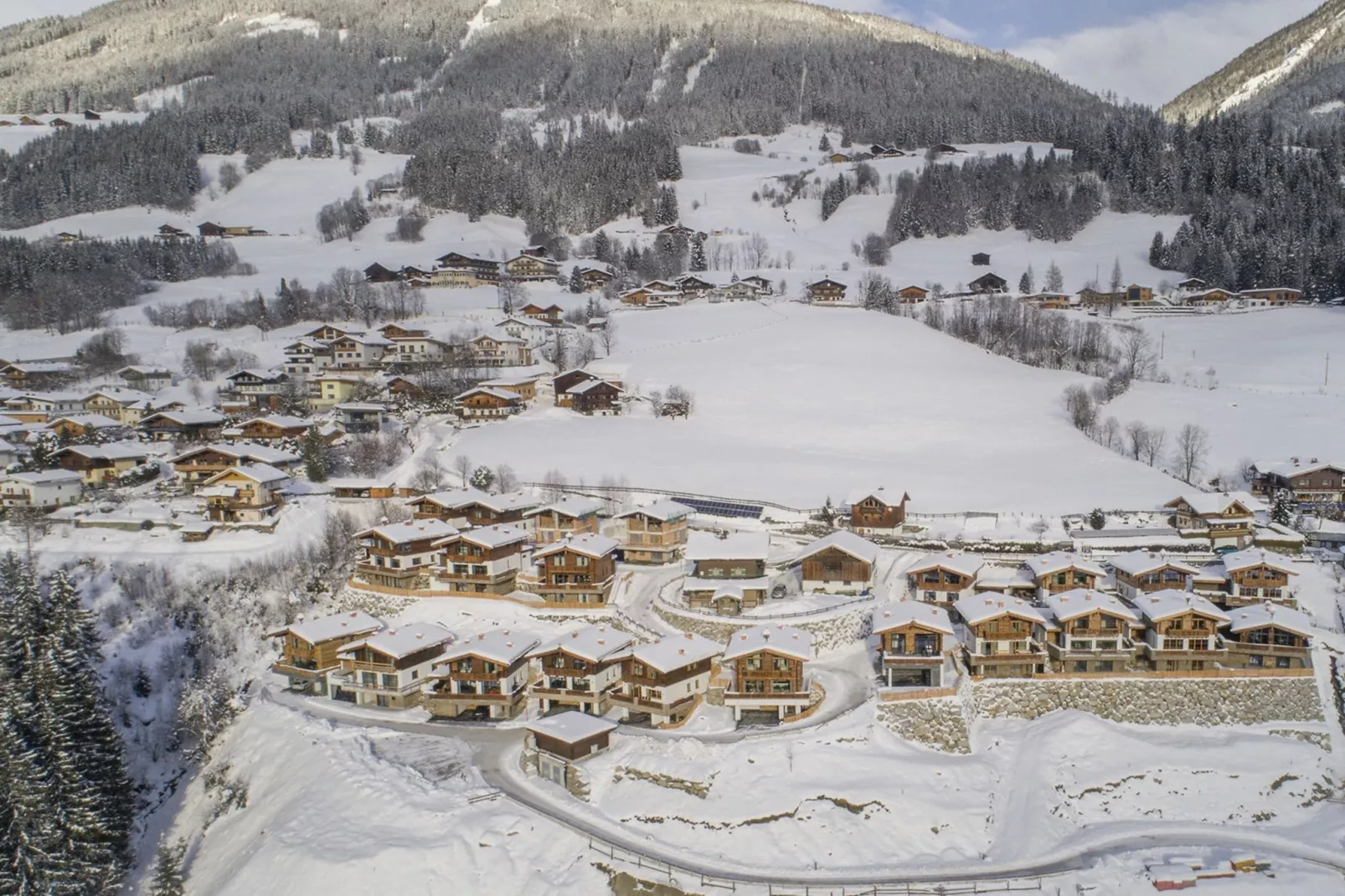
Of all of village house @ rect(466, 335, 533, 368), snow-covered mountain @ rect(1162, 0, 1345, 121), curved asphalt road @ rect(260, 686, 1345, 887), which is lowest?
curved asphalt road @ rect(260, 686, 1345, 887)

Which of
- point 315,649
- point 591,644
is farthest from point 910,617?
point 315,649

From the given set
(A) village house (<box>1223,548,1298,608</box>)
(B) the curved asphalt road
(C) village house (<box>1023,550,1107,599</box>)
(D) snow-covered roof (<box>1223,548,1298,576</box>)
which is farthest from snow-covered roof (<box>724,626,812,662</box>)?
(D) snow-covered roof (<box>1223,548,1298,576</box>)

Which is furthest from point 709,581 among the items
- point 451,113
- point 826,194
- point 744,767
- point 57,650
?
point 451,113

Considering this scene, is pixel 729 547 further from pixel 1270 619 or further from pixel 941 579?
pixel 1270 619

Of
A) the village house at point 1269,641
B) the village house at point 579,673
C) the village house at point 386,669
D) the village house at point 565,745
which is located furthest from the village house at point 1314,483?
the village house at point 386,669

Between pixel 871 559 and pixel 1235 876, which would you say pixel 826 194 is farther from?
pixel 1235 876

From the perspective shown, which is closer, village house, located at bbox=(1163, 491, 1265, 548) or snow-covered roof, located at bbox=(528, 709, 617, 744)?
snow-covered roof, located at bbox=(528, 709, 617, 744)

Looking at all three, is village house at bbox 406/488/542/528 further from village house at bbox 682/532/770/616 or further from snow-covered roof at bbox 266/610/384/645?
village house at bbox 682/532/770/616
